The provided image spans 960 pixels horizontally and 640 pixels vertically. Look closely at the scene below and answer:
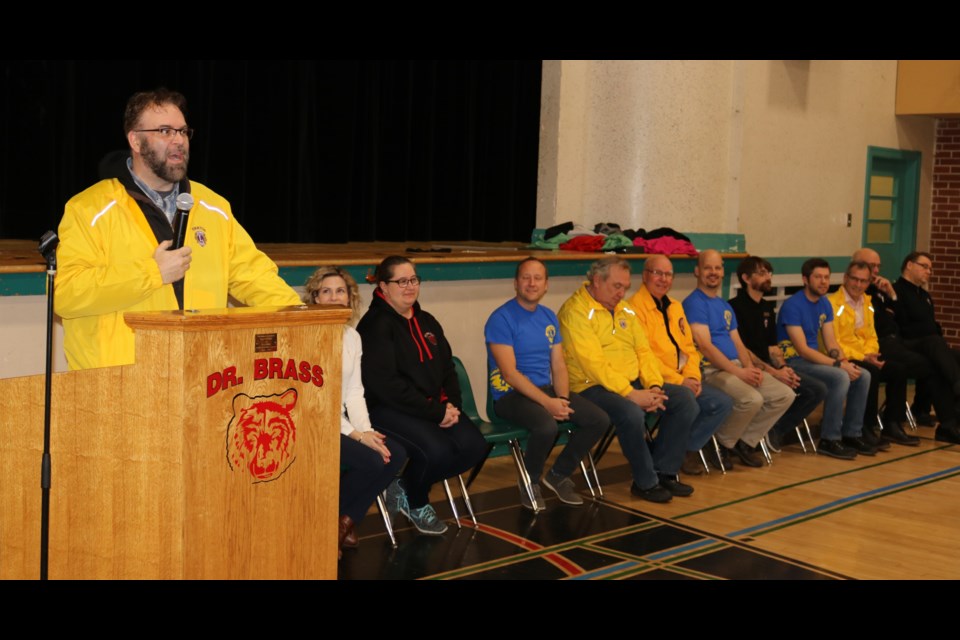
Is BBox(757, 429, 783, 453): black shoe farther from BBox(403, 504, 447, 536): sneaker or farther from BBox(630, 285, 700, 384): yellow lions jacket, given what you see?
BBox(403, 504, 447, 536): sneaker

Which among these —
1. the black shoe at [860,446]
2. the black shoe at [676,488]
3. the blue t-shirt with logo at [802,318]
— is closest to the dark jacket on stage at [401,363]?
the black shoe at [676,488]

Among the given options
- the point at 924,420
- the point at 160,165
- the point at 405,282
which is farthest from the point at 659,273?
the point at 160,165

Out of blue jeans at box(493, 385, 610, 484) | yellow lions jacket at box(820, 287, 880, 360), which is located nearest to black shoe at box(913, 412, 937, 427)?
yellow lions jacket at box(820, 287, 880, 360)

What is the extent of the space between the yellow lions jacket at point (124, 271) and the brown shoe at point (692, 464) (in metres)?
3.75

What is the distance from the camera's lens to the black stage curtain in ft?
21.3

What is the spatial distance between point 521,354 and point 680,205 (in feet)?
10.7

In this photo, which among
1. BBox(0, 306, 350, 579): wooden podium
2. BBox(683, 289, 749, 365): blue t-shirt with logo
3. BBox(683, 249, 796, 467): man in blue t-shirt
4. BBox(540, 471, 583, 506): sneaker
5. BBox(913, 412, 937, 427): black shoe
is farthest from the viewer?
BBox(913, 412, 937, 427): black shoe

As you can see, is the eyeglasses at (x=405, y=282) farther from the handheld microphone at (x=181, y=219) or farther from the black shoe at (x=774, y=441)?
the black shoe at (x=774, y=441)

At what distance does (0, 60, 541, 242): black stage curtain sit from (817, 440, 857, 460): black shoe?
2.89 metres

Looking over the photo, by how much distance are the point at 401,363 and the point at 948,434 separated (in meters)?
4.52

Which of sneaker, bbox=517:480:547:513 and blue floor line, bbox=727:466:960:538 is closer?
blue floor line, bbox=727:466:960:538

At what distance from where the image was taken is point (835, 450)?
728 cm

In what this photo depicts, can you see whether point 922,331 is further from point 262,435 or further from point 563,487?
point 262,435

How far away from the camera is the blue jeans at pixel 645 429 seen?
598 centimetres
